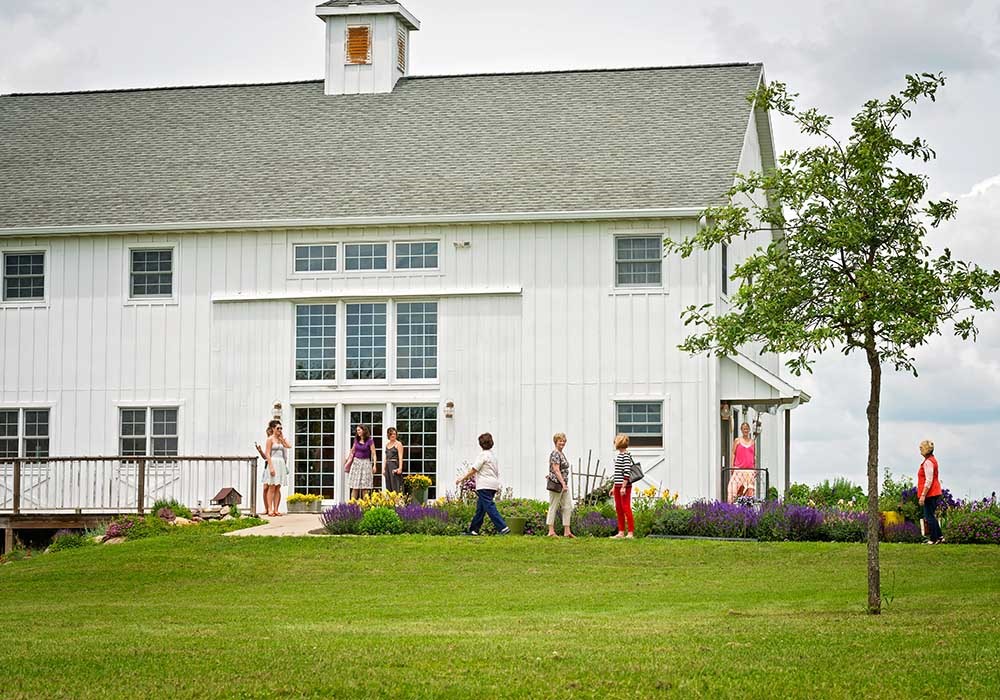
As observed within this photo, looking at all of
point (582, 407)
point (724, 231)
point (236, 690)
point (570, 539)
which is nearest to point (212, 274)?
point (582, 407)

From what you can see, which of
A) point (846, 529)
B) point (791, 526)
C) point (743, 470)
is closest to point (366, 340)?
point (743, 470)

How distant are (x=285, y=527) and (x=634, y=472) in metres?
5.95

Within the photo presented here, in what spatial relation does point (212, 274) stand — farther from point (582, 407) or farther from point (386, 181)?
point (582, 407)

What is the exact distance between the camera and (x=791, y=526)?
24031 millimetres

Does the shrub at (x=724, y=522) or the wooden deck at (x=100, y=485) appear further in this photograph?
the wooden deck at (x=100, y=485)

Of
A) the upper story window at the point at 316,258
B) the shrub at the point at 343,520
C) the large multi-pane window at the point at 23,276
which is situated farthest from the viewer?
the large multi-pane window at the point at 23,276

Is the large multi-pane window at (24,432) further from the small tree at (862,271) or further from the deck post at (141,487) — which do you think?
the small tree at (862,271)

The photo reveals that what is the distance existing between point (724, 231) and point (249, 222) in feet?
49.0

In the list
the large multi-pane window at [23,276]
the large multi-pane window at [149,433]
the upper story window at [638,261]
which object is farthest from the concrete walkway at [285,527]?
the large multi-pane window at [23,276]

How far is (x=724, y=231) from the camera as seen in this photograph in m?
17.7

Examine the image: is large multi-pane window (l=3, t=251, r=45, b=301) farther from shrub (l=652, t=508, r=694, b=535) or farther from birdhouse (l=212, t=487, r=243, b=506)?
shrub (l=652, t=508, r=694, b=535)

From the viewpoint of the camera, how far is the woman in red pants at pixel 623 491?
23.8m

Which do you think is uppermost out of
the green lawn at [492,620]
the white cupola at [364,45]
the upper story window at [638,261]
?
the white cupola at [364,45]

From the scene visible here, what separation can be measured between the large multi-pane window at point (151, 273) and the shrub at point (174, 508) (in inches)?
190
